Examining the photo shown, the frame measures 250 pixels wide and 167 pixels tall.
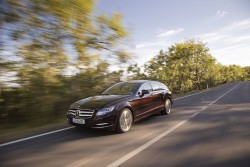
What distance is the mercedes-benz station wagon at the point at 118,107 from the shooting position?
725 cm

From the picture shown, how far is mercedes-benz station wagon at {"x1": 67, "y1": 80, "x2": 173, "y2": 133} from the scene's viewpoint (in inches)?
286

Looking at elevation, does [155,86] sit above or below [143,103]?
above

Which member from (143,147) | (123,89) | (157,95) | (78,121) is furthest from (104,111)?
(157,95)

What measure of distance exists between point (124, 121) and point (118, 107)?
0.47 metres

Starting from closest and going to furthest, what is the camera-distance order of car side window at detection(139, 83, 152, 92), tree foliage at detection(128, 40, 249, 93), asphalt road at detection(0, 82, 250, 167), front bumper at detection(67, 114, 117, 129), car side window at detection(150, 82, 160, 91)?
asphalt road at detection(0, 82, 250, 167) → front bumper at detection(67, 114, 117, 129) → car side window at detection(139, 83, 152, 92) → car side window at detection(150, 82, 160, 91) → tree foliage at detection(128, 40, 249, 93)

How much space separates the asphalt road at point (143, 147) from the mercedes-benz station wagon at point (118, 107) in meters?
0.32

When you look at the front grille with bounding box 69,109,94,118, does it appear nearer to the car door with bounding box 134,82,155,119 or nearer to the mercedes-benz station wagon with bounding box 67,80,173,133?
the mercedes-benz station wagon with bounding box 67,80,173,133

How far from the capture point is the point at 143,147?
Answer: 6043 mm

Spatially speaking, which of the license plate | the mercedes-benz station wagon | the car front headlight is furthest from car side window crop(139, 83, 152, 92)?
the license plate

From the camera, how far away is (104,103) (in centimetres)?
749

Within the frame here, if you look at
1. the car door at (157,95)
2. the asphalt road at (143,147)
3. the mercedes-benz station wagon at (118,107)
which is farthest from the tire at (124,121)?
the car door at (157,95)

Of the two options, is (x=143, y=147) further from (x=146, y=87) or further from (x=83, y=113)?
(x=146, y=87)

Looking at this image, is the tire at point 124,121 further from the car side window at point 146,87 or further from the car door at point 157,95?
the car door at point 157,95

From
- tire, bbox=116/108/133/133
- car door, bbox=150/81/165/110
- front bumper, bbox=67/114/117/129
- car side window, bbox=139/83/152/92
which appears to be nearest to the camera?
front bumper, bbox=67/114/117/129
